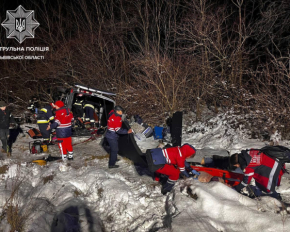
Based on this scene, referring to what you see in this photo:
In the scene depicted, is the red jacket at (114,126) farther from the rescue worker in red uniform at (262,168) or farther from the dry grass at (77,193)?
the rescue worker in red uniform at (262,168)

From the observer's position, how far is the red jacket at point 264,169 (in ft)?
15.9

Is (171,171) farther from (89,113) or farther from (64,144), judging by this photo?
(89,113)

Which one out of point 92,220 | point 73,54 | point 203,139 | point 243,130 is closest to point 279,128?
point 243,130

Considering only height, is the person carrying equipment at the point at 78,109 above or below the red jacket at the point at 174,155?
above

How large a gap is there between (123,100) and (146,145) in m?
3.84

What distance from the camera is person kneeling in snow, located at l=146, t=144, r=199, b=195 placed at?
16.7 ft

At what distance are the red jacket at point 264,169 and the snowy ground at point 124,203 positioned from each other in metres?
0.38

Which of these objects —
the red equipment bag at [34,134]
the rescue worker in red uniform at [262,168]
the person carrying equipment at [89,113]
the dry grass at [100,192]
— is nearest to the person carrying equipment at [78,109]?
the person carrying equipment at [89,113]

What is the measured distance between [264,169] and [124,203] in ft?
8.98

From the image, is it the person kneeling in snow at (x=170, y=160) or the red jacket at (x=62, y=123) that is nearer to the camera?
the person kneeling in snow at (x=170, y=160)

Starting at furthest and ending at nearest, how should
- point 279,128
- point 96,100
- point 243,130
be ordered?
point 96,100
point 243,130
point 279,128

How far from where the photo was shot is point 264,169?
4910 millimetres

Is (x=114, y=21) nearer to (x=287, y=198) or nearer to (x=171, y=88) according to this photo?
(x=171, y=88)

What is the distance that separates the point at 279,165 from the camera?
4844 mm
